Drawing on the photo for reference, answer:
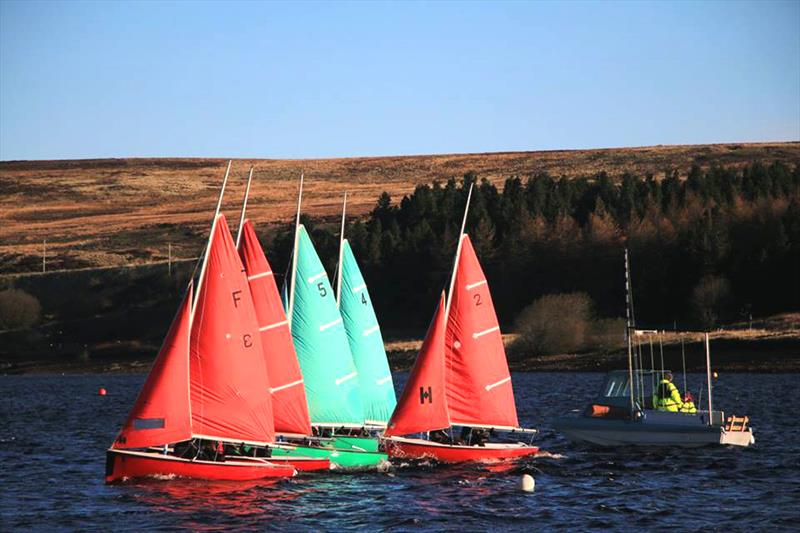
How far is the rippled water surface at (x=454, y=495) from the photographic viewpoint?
36.6 meters

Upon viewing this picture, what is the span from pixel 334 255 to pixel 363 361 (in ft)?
337

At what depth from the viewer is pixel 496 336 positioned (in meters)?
49.7

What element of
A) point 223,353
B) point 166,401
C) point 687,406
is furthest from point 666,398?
point 166,401

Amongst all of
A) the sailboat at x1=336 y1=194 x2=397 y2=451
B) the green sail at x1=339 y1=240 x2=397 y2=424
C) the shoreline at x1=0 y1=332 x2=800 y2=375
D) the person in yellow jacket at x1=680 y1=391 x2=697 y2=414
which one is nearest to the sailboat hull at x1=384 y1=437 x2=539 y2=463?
the sailboat at x1=336 y1=194 x2=397 y2=451

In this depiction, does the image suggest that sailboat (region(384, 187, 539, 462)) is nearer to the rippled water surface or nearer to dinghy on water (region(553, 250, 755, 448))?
the rippled water surface

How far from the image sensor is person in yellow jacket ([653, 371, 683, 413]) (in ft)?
178

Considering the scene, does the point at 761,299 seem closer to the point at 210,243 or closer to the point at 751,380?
the point at 751,380

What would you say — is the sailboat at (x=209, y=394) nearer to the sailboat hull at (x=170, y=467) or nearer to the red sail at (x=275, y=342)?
the sailboat hull at (x=170, y=467)

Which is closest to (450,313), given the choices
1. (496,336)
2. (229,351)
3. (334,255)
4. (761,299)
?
(496,336)

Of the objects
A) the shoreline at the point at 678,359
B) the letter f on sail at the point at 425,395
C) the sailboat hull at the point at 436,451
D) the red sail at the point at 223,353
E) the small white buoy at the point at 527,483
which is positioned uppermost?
the red sail at the point at 223,353

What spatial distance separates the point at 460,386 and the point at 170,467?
38.3 feet

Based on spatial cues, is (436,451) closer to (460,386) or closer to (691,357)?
(460,386)

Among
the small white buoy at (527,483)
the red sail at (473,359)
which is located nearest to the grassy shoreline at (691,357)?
the red sail at (473,359)

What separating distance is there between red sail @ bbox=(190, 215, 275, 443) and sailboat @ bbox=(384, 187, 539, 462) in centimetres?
677
